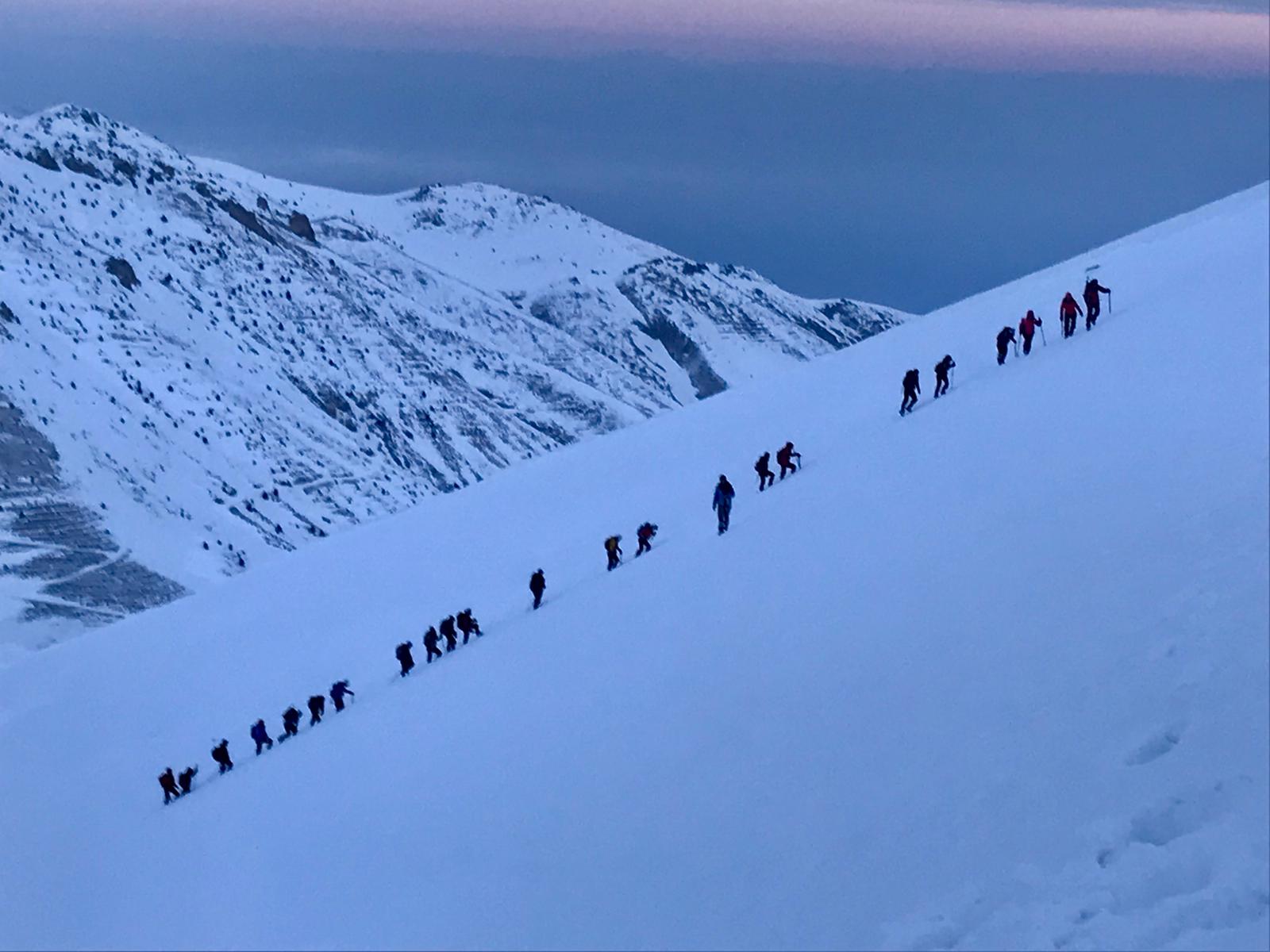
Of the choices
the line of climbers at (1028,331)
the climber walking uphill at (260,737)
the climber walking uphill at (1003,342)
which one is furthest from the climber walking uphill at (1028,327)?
the climber walking uphill at (260,737)

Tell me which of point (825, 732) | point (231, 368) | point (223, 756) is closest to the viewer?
point (825, 732)

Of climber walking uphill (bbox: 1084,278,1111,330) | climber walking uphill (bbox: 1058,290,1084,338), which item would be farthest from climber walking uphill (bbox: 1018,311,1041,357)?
climber walking uphill (bbox: 1084,278,1111,330)

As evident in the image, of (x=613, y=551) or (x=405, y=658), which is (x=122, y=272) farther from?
(x=405, y=658)

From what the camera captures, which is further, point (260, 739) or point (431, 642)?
point (431, 642)

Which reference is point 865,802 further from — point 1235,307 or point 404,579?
point 404,579

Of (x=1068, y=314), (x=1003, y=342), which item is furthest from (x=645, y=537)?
(x=1068, y=314)

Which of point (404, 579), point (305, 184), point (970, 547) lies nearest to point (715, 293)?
point (305, 184)
